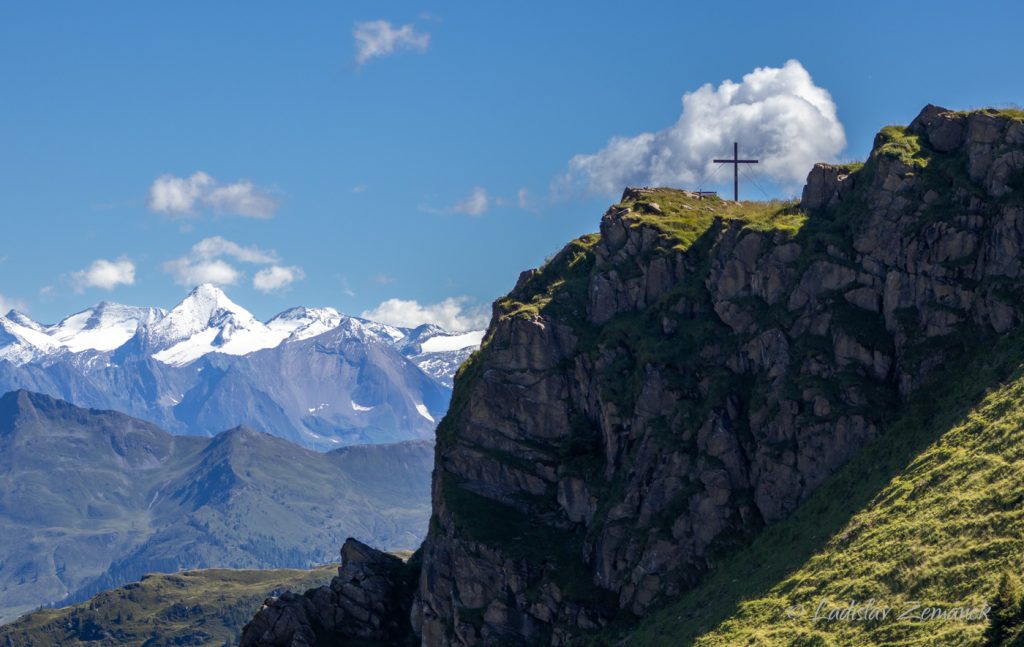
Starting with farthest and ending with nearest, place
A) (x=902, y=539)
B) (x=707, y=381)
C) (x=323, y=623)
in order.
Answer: (x=323, y=623), (x=707, y=381), (x=902, y=539)

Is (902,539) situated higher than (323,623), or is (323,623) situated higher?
(902,539)

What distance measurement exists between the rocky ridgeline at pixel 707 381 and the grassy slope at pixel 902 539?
5557mm

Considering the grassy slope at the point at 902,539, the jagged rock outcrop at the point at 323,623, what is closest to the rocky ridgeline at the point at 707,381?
the jagged rock outcrop at the point at 323,623

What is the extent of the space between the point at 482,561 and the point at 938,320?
66.4m

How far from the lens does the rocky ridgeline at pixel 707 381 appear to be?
156 metres

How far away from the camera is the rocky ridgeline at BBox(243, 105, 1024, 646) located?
156250 millimetres

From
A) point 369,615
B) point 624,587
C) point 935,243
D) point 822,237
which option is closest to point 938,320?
point 935,243

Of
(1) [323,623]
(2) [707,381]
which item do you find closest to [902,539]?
(2) [707,381]

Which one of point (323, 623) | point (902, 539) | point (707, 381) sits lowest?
point (323, 623)

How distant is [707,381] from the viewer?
172500mm

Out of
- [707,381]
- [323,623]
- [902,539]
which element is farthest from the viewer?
[323,623]

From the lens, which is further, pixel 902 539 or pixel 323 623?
pixel 323 623

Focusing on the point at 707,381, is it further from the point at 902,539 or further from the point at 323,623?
the point at 323,623

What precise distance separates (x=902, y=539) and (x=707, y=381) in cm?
4738
